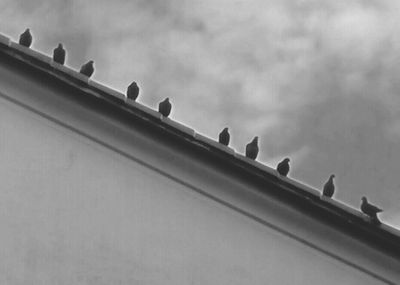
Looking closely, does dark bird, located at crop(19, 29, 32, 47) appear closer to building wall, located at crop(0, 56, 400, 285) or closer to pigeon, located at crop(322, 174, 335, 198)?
building wall, located at crop(0, 56, 400, 285)

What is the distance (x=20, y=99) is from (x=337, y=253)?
2664 millimetres

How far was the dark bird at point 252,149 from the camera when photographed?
6875 millimetres

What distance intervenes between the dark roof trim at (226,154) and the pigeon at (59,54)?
0.11 ft

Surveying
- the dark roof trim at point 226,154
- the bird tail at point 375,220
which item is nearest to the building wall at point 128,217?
the dark roof trim at point 226,154

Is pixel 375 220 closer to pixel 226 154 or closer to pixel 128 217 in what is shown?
pixel 226 154

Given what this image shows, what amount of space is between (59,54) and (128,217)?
1288 mm

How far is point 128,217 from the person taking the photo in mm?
6641

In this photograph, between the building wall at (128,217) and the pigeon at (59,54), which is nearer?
the building wall at (128,217)

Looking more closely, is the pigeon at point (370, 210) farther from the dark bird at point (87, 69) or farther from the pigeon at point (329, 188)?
the dark bird at point (87, 69)

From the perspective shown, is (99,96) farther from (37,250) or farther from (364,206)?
(364,206)

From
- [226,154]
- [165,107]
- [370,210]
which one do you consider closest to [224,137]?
[226,154]

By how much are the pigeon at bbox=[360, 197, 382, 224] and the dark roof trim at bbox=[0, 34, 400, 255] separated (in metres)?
0.04

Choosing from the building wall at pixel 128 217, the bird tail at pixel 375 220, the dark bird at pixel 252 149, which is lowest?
the building wall at pixel 128 217

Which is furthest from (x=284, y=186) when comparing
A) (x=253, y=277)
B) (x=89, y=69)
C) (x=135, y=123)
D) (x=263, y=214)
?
(x=89, y=69)
